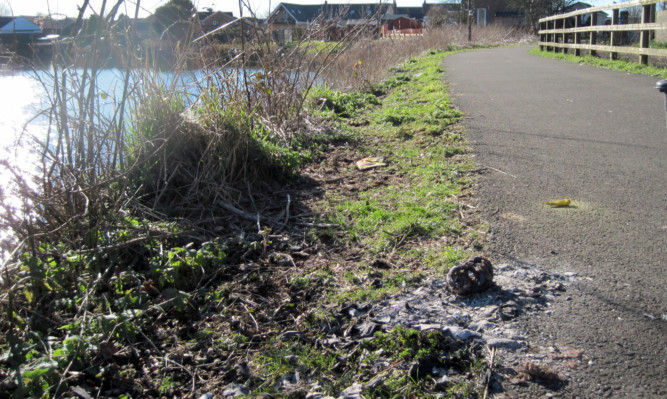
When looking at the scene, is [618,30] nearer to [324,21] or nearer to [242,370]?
[324,21]

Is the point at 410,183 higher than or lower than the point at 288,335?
higher

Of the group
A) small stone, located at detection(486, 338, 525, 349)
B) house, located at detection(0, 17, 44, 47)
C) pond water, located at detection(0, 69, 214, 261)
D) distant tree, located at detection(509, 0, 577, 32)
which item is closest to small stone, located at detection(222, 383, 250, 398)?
small stone, located at detection(486, 338, 525, 349)

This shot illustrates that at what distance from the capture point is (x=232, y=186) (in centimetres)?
473

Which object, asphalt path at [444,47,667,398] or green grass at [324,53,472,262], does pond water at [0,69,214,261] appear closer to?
green grass at [324,53,472,262]

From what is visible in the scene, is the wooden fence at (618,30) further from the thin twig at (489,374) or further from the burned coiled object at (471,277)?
the thin twig at (489,374)

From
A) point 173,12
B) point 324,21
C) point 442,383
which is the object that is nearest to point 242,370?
point 442,383

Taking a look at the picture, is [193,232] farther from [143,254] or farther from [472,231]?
[472,231]

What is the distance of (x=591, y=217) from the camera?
368cm

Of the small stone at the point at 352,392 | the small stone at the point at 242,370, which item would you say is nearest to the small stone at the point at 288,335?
the small stone at the point at 242,370

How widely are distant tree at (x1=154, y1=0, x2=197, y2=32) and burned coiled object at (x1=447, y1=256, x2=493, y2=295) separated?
3.65 meters

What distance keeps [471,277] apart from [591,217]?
4.71 ft

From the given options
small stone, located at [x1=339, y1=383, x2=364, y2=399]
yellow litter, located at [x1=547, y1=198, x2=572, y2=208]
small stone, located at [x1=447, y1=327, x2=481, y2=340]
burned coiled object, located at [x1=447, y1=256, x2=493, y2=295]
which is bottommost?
small stone, located at [x1=339, y1=383, x2=364, y2=399]

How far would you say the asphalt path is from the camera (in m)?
2.23

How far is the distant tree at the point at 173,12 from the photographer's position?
5.02 metres
